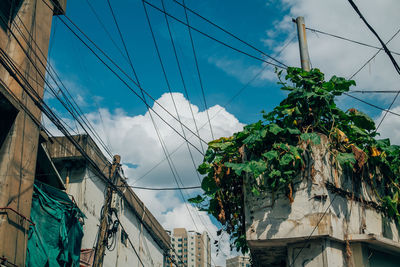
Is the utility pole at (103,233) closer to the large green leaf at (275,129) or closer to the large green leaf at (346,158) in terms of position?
the large green leaf at (275,129)

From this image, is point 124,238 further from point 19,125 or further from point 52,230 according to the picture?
→ point 19,125

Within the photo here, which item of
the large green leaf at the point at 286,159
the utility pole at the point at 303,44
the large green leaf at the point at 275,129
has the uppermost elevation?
the utility pole at the point at 303,44

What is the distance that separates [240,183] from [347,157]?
2294 mm

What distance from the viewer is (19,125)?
1127 centimetres

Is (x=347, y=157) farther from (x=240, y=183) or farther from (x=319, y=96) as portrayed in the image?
(x=240, y=183)

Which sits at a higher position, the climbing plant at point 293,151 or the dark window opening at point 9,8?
the dark window opening at point 9,8

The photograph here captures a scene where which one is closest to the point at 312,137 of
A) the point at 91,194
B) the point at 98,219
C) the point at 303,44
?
the point at 303,44

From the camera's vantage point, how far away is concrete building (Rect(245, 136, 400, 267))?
7406mm

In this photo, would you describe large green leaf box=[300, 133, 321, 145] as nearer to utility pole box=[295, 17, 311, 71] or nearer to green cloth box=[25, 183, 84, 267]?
utility pole box=[295, 17, 311, 71]

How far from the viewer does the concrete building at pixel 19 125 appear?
33.6 feet

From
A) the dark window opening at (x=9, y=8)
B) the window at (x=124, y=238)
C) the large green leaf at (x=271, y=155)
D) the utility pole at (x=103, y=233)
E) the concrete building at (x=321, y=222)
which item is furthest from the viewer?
the window at (x=124, y=238)

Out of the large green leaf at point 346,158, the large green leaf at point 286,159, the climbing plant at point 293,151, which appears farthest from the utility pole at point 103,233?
the large green leaf at point 346,158

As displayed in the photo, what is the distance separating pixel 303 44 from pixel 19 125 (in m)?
7.92

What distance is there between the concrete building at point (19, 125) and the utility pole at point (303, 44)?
6055mm
